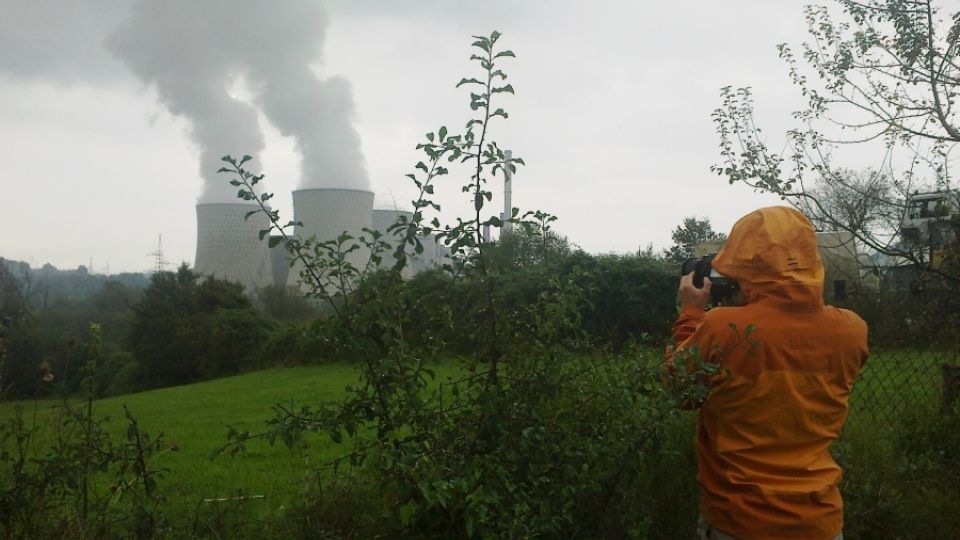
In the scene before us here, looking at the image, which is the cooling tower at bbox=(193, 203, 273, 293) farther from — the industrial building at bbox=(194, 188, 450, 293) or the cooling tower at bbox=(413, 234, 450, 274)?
the cooling tower at bbox=(413, 234, 450, 274)

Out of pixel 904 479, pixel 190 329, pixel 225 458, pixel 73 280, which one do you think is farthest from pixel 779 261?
pixel 73 280

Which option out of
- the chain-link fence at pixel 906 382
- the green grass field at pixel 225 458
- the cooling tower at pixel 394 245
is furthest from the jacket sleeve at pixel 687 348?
the chain-link fence at pixel 906 382

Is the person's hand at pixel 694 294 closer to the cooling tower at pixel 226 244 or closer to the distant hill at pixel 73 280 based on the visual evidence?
the distant hill at pixel 73 280

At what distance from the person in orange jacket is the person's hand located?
189 mm

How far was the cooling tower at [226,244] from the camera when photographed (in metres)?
29.0

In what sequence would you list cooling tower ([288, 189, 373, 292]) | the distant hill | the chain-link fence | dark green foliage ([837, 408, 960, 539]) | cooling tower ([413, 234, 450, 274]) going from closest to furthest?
cooling tower ([413, 234, 450, 274]) → dark green foliage ([837, 408, 960, 539]) → the chain-link fence → the distant hill → cooling tower ([288, 189, 373, 292])

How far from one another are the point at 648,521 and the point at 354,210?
2310 cm

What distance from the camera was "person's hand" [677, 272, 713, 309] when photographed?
261 cm

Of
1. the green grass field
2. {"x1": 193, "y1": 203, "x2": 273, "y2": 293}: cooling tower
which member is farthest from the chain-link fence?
{"x1": 193, "y1": 203, "x2": 273, "y2": 293}: cooling tower

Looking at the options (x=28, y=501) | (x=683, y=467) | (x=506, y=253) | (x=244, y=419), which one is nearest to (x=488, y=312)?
(x=506, y=253)

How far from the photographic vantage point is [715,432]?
2459 millimetres

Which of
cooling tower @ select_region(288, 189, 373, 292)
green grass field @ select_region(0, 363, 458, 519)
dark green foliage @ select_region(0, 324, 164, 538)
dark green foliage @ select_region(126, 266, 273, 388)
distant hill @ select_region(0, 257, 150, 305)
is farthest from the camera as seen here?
dark green foliage @ select_region(126, 266, 273, 388)

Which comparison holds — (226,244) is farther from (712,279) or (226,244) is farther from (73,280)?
(712,279)

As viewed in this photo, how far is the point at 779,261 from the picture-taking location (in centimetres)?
229
